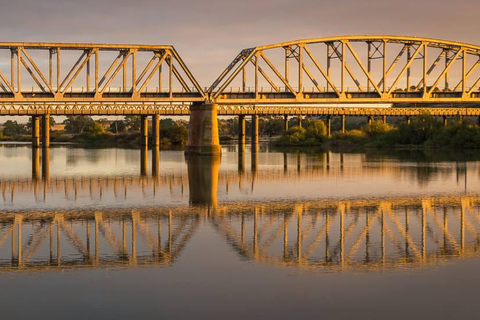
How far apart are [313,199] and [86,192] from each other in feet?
38.7

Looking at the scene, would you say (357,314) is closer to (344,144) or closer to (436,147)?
(436,147)

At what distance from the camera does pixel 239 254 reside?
788 inches

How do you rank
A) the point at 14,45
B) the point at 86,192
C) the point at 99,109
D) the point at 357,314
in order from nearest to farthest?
the point at 357,314, the point at 86,192, the point at 14,45, the point at 99,109

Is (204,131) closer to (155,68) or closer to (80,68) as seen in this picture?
(155,68)

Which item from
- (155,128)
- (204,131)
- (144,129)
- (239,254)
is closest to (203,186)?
(239,254)

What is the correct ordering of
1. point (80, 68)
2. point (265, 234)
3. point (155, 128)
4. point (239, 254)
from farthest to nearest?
point (155, 128), point (80, 68), point (265, 234), point (239, 254)

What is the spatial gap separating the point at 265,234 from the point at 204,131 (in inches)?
2536

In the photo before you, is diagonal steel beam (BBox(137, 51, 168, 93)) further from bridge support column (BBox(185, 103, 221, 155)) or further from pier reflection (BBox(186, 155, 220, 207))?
pier reflection (BBox(186, 155, 220, 207))

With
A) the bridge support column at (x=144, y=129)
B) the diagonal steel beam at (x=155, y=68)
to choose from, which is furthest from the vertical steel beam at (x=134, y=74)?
the bridge support column at (x=144, y=129)

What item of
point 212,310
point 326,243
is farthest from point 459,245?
point 212,310

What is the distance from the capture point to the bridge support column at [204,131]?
286 ft

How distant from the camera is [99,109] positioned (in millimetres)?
116188

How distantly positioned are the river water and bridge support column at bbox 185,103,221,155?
160ft

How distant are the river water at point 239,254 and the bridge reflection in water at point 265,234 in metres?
0.05
